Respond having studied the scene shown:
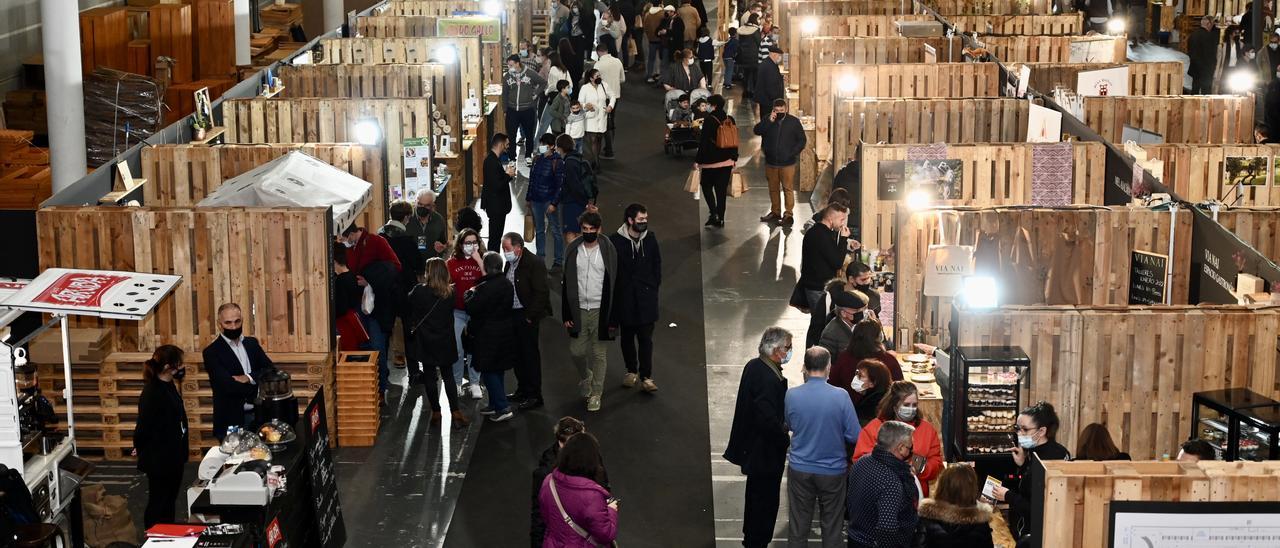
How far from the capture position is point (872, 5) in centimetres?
2803

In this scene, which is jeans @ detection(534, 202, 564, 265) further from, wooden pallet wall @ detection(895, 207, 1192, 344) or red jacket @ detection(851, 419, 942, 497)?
red jacket @ detection(851, 419, 942, 497)

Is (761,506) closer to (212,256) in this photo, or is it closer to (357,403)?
(357,403)

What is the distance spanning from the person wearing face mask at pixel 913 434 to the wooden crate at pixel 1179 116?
27.0 feet

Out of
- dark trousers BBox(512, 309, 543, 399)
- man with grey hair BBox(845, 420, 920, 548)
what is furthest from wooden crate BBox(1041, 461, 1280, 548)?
dark trousers BBox(512, 309, 543, 399)

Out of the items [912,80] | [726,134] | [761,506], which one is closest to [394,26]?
[726,134]

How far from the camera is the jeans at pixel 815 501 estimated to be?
32.7 ft

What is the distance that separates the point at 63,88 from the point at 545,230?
556 centimetres

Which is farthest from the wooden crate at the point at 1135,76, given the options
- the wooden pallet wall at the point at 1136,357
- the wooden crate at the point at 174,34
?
the wooden crate at the point at 174,34

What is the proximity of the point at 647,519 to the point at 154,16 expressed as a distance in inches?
674

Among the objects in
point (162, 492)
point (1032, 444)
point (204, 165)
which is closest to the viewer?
point (1032, 444)

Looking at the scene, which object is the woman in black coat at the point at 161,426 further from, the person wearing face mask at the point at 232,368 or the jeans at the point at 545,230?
the jeans at the point at 545,230

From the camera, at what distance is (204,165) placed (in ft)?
49.9

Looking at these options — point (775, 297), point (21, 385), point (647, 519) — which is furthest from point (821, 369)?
point (775, 297)

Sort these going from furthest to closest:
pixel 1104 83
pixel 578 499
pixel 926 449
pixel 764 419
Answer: pixel 1104 83
pixel 764 419
pixel 926 449
pixel 578 499
